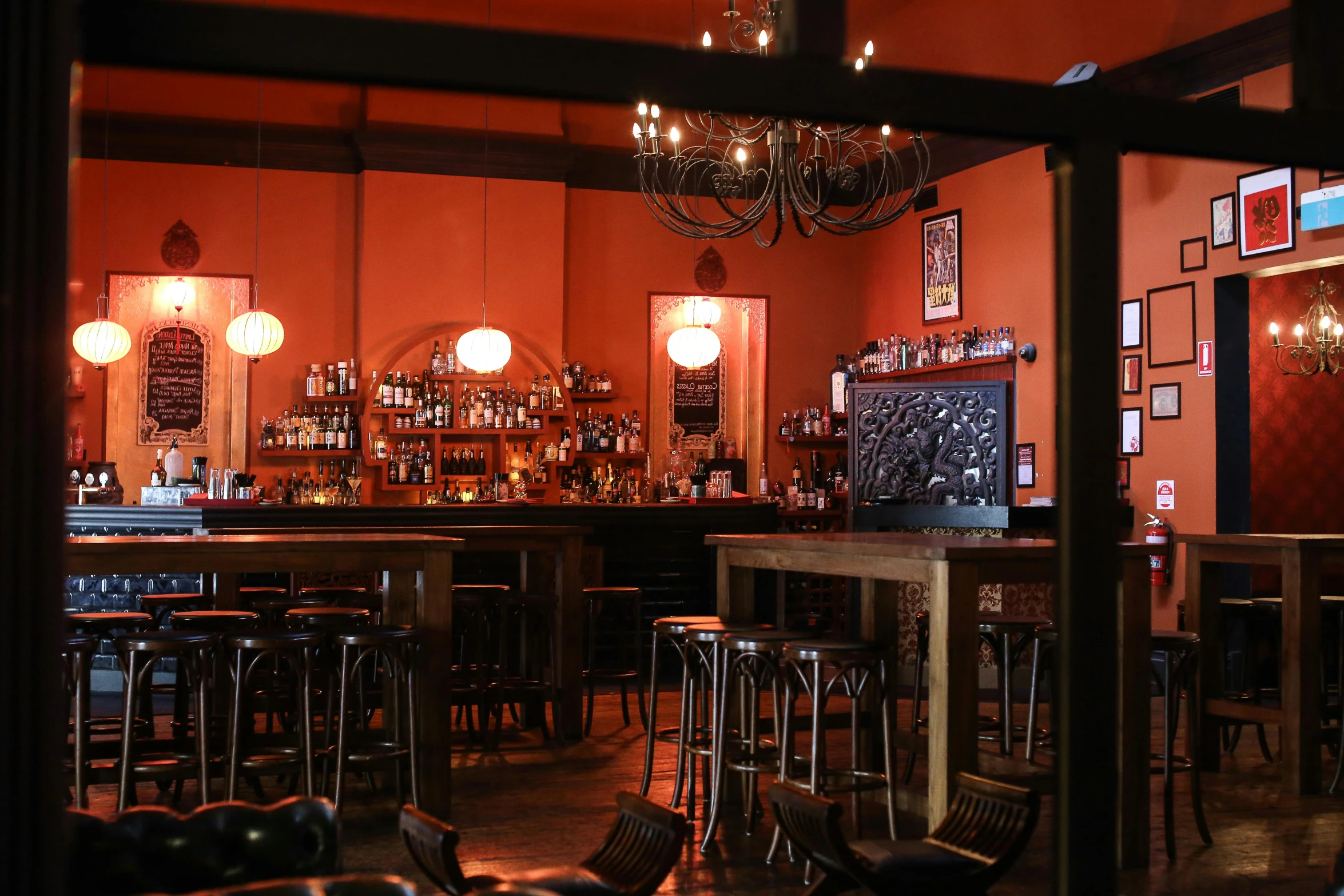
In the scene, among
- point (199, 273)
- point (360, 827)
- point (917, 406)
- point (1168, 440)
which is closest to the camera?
point (360, 827)

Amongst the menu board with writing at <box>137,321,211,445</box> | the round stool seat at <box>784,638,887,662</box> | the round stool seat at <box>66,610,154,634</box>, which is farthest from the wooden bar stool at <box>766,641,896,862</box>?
the menu board with writing at <box>137,321,211,445</box>

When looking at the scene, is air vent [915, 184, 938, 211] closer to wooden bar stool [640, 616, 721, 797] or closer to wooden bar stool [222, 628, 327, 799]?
wooden bar stool [640, 616, 721, 797]

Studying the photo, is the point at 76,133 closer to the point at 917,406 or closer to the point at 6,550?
the point at 6,550

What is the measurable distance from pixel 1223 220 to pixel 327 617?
5.55 m

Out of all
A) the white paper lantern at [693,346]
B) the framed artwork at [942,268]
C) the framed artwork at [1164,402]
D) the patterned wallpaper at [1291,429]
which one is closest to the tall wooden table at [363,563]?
the white paper lantern at [693,346]

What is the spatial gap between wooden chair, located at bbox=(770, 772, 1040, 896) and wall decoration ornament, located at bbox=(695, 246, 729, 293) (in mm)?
8594

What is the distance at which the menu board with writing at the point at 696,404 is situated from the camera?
1043 cm

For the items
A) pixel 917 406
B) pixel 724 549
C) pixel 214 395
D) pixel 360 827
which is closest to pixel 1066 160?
pixel 724 549

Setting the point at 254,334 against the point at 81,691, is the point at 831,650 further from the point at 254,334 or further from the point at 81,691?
the point at 254,334

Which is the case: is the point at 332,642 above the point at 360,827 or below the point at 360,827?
above

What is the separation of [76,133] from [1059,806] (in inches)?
61.9

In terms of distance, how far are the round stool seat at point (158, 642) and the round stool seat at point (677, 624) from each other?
5.00ft

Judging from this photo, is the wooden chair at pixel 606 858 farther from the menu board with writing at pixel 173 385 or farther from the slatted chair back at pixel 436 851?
the menu board with writing at pixel 173 385

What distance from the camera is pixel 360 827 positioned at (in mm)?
4188
